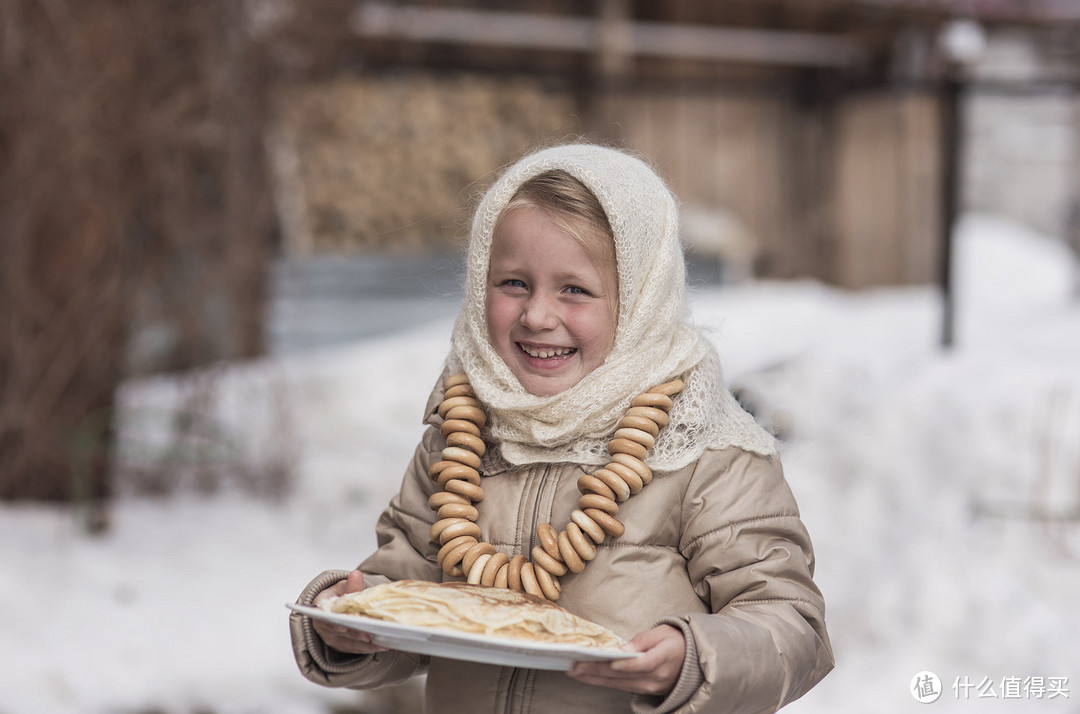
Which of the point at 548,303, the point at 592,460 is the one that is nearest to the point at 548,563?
the point at 592,460

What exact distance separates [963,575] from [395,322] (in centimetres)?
431

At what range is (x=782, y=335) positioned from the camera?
22.0 ft

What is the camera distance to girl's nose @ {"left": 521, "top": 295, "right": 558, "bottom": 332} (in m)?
1.46

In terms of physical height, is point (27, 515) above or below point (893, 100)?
below

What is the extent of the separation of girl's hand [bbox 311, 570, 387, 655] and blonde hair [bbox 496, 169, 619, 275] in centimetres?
58

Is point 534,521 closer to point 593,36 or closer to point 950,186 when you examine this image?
point 950,186

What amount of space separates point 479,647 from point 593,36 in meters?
7.05

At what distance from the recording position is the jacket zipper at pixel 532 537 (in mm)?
1463

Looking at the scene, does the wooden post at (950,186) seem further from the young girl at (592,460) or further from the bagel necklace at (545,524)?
the bagel necklace at (545,524)

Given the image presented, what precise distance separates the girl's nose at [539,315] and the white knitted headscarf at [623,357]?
0.09 m

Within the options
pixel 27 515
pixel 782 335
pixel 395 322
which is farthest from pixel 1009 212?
pixel 27 515

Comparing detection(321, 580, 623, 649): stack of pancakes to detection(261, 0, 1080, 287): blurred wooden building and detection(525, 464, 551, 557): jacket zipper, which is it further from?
detection(261, 0, 1080, 287): blurred wooden building

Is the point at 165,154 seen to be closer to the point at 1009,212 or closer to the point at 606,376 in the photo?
the point at 606,376

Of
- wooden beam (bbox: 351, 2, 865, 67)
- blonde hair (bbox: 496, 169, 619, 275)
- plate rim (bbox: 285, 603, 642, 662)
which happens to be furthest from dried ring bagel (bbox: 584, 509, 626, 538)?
wooden beam (bbox: 351, 2, 865, 67)
